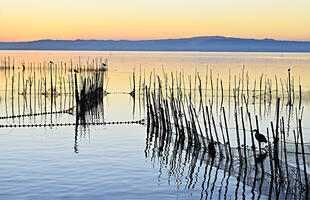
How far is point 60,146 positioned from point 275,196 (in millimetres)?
6961

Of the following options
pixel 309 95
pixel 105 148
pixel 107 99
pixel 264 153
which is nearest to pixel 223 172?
pixel 264 153

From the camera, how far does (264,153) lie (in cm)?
1046

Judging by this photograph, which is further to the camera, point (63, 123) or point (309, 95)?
point (309, 95)

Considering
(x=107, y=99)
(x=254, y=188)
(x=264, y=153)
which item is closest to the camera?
(x=254, y=188)

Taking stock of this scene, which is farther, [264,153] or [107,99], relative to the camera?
[107,99]

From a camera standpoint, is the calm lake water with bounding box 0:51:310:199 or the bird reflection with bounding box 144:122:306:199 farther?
the calm lake water with bounding box 0:51:310:199

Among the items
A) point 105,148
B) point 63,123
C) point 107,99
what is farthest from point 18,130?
point 107,99

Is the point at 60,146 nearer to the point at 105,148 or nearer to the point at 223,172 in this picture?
the point at 105,148

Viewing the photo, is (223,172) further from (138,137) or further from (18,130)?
(18,130)

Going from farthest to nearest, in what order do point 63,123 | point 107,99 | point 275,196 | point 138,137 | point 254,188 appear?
point 107,99 < point 63,123 < point 138,137 < point 254,188 < point 275,196

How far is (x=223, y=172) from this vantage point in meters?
10.7

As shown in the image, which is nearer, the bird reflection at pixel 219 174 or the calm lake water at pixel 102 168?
the bird reflection at pixel 219 174

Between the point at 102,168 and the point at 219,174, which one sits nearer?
the point at 219,174

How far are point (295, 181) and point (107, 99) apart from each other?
1982cm
